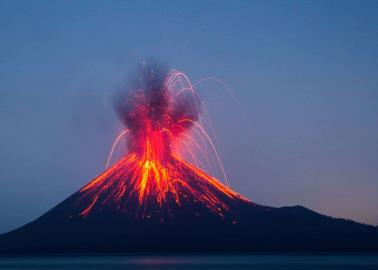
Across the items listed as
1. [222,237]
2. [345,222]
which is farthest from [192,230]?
[345,222]

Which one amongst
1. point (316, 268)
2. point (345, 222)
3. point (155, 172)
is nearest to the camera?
point (316, 268)

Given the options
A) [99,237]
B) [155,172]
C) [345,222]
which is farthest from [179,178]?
[345,222]

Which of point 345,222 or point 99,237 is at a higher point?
point 345,222

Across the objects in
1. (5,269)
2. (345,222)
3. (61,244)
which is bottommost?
(5,269)

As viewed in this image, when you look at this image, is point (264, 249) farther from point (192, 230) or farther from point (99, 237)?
point (99, 237)

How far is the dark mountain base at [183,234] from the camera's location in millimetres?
135375

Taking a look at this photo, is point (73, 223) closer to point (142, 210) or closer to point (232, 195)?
→ point (142, 210)

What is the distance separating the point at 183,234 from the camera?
134875 millimetres

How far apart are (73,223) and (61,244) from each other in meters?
3.42

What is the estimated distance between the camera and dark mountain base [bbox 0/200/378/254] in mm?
135375

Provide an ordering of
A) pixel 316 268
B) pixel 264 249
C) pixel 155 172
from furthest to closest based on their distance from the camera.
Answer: pixel 264 249
pixel 155 172
pixel 316 268

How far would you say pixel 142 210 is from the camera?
137 meters

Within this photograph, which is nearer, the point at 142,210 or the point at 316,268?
the point at 316,268

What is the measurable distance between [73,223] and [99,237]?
408 cm
